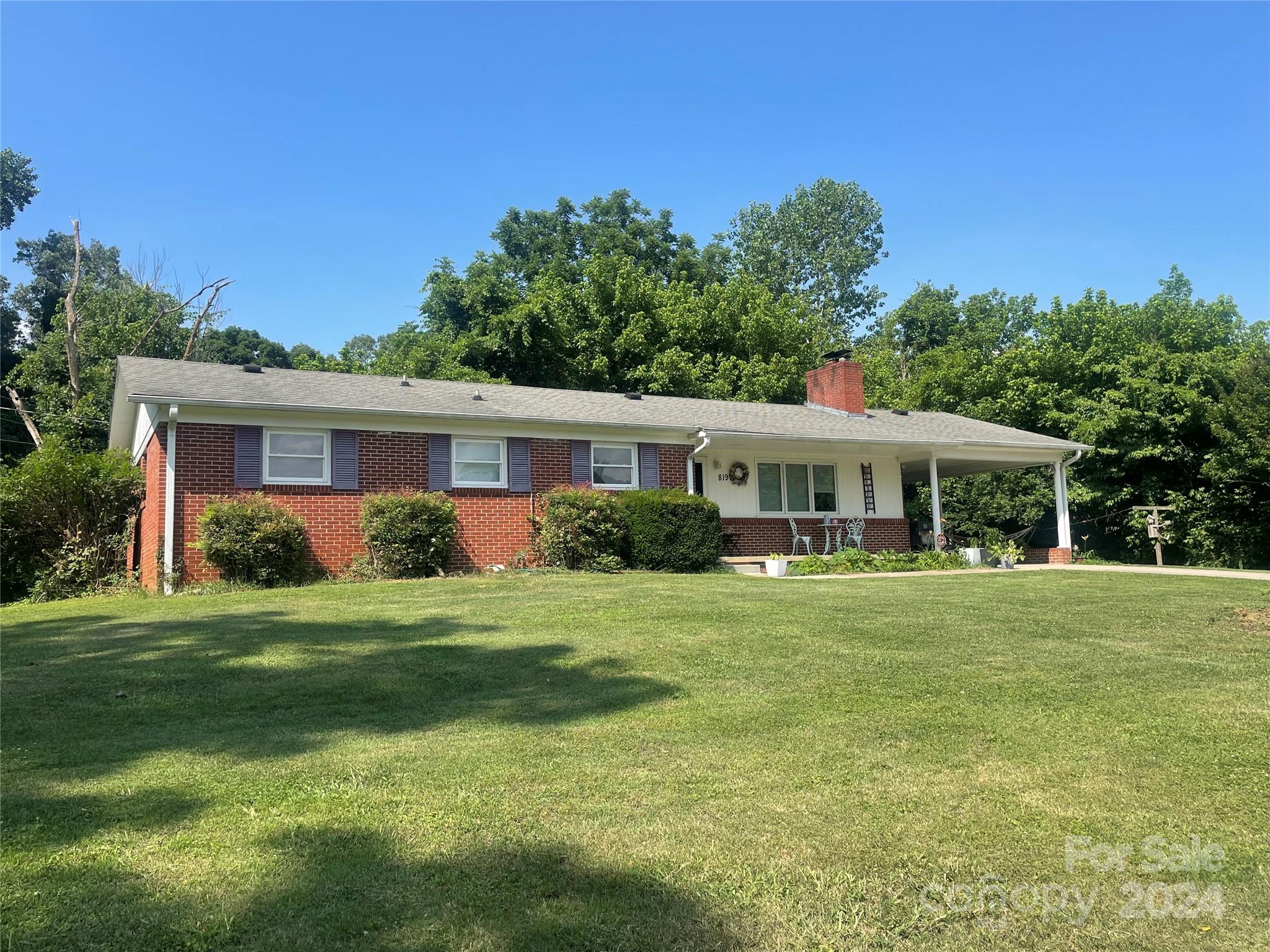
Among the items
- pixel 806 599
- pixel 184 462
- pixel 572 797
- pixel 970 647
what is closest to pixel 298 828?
pixel 572 797

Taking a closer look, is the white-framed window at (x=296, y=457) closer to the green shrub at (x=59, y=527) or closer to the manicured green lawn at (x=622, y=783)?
the green shrub at (x=59, y=527)

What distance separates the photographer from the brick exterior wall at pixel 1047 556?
65.4 ft

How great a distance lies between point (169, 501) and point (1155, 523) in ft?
68.9

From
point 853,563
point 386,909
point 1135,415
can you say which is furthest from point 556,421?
point 1135,415

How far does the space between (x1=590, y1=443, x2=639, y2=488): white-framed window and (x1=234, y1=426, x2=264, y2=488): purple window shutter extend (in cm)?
589

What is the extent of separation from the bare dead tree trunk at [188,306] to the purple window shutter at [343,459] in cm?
1984

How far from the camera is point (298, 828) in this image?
11.1ft

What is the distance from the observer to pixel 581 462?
16297mm

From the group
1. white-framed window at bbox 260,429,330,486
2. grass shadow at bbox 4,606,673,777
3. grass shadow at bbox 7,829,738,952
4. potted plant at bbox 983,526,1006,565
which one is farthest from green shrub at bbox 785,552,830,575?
grass shadow at bbox 7,829,738,952

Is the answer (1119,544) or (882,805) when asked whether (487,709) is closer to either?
(882,805)

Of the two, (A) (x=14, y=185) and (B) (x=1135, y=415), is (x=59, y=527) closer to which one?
(B) (x=1135, y=415)

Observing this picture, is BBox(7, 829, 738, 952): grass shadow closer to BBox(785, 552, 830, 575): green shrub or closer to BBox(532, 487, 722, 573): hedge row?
BBox(532, 487, 722, 573): hedge row

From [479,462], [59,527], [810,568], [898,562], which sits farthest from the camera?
[898,562]

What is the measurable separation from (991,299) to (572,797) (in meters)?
43.7
